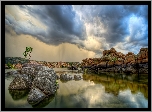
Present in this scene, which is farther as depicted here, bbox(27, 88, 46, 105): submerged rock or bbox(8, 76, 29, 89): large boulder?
bbox(8, 76, 29, 89): large boulder

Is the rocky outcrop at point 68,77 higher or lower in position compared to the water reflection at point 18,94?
higher

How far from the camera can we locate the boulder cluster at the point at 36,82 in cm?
632

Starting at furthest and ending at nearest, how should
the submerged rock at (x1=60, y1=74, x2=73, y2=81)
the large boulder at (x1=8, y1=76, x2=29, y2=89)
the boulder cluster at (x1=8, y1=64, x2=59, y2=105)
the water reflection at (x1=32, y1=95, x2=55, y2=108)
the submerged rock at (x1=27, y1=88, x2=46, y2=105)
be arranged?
the submerged rock at (x1=60, y1=74, x2=73, y2=81)
the large boulder at (x1=8, y1=76, x2=29, y2=89)
the boulder cluster at (x1=8, y1=64, x2=59, y2=105)
the submerged rock at (x1=27, y1=88, x2=46, y2=105)
the water reflection at (x1=32, y1=95, x2=55, y2=108)

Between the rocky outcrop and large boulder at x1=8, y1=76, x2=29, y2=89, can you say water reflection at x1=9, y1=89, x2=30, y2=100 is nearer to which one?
large boulder at x1=8, y1=76, x2=29, y2=89

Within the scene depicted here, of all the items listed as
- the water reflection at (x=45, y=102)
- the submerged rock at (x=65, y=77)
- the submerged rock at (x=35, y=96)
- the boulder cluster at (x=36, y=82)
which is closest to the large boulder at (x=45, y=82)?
the boulder cluster at (x=36, y=82)

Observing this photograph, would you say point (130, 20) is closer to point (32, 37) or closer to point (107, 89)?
point (107, 89)

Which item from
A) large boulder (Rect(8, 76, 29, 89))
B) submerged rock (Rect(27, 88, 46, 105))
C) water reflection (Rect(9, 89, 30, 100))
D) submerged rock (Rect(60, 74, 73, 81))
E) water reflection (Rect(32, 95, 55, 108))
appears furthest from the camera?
submerged rock (Rect(60, 74, 73, 81))

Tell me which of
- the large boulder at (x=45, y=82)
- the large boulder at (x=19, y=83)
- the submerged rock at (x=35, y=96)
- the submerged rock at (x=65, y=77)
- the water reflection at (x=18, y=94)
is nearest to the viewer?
the submerged rock at (x=35, y=96)

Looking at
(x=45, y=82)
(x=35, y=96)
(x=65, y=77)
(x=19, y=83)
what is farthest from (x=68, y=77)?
(x=35, y=96)

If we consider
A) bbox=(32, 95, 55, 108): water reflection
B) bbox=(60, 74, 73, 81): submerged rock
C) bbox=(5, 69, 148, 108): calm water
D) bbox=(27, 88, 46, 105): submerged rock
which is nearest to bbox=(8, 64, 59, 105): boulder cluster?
bbox=(27, 88, 46, 105): submerged rock

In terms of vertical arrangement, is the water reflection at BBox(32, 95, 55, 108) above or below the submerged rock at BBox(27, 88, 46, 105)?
below

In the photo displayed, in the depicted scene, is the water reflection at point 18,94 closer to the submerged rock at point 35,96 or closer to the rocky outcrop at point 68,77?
the submerged rock at point 35,96

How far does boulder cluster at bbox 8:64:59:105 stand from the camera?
6.32 metres

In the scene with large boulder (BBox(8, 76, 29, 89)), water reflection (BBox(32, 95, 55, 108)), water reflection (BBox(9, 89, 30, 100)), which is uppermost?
large boulder (BBox(8, 76, 29, 89))
